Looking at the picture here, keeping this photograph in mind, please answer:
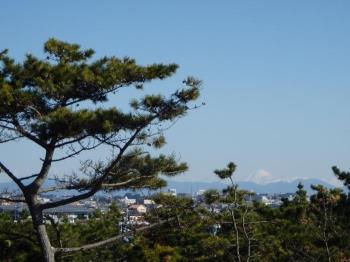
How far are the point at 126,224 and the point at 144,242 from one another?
57cm

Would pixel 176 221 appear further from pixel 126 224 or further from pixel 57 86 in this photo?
pixel 57 86

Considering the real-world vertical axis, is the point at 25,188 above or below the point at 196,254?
above

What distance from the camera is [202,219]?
11.8 m

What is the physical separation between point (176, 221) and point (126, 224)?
3.21 feet

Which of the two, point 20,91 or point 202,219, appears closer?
point 20,91

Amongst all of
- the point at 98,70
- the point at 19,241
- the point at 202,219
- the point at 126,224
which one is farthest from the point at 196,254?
the point at 98,70

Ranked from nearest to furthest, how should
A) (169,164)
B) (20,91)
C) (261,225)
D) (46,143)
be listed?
(20,91) → (46,143) → (169,164) → (261,225)

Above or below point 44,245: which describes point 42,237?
above

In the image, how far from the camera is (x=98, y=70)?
9789 mm

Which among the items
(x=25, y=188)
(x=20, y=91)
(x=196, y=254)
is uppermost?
(x=20, y=91)

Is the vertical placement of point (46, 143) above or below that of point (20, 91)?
below

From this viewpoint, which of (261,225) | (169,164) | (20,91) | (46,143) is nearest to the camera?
(20,91)

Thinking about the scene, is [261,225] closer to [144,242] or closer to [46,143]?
[144,242]

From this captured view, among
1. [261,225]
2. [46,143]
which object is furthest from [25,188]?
[261,225]
